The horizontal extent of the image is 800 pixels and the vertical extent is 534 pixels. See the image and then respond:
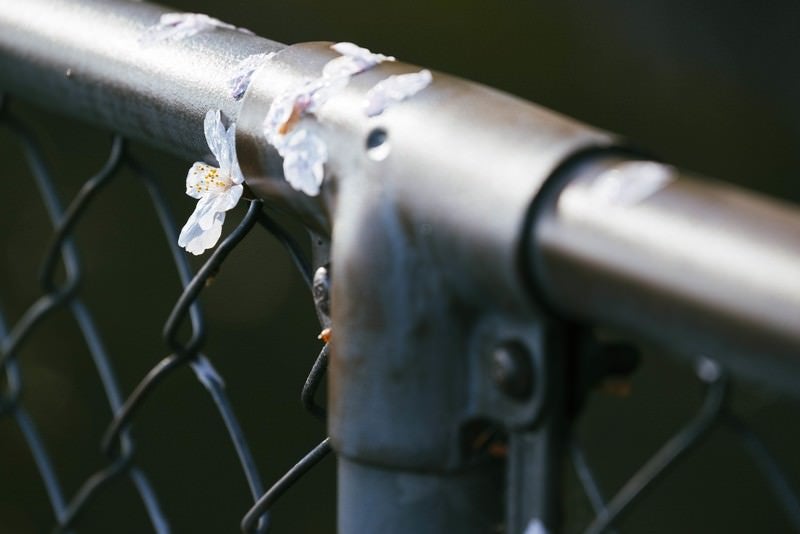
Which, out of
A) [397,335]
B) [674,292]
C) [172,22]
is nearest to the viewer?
[674,292]

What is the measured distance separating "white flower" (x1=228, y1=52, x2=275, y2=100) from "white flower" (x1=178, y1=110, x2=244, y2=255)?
0.01 m

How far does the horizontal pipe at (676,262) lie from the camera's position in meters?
0.45

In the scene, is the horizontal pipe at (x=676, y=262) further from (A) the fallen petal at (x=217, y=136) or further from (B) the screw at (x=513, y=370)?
(A) the fallen petal at (x=217, y=136)

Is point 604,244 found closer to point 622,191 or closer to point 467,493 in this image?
point 622,191

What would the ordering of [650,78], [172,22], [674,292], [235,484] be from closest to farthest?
1. [674,292]
2. [172,22]
3. [235,484]
4. [650,78]

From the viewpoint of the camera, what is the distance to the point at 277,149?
2.10ft

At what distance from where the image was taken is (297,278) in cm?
353

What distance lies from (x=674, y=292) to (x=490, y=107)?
13 cm

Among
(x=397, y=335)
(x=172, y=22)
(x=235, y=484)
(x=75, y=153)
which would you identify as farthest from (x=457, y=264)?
(x=75, y=153)

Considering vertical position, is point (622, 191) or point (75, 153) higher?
point (622, 191)

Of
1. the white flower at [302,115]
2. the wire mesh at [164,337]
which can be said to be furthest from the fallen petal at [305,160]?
the wire mesh at [164,337]

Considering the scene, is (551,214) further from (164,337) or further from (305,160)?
(164,337)

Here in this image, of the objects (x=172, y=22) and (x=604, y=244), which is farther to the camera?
(x=172, y=22)

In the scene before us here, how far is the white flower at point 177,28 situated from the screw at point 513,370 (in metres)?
0.30
